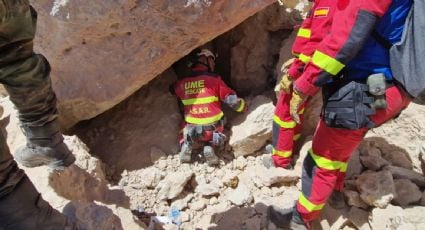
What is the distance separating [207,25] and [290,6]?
1.37 metres

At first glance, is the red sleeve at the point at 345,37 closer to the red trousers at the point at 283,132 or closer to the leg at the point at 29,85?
the red trousers at the point at 283,132

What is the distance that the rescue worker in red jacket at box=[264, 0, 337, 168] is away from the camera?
9.46ft

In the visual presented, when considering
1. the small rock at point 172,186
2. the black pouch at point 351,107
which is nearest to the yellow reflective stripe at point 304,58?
the black pouch at point 351,107

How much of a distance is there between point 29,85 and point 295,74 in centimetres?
197

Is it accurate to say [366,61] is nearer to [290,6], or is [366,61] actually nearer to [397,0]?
[397,0]

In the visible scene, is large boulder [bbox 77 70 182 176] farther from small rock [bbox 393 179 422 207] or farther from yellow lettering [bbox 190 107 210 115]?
small rock [bbox 393 179 422 207]

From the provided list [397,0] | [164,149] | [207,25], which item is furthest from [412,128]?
[164,149]

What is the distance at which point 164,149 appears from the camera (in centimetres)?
400

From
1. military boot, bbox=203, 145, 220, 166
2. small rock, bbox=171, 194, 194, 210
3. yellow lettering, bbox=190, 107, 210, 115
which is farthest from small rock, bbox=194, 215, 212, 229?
yellow lettering, bbox=190, 107, 210, 115

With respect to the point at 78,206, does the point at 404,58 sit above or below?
above

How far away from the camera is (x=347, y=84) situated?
2.48m

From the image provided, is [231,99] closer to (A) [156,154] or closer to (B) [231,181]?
(B) [231,181]

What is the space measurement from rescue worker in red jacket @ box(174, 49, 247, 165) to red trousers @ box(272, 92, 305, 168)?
53cm

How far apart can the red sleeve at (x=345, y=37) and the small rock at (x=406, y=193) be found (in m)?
1.18
